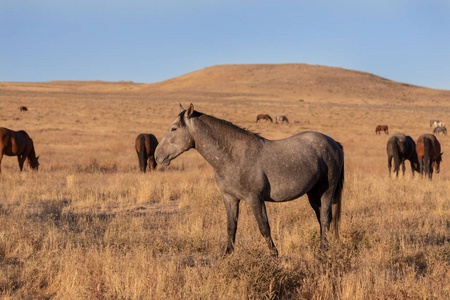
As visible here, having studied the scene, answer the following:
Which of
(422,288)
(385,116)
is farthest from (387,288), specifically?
(385,116)

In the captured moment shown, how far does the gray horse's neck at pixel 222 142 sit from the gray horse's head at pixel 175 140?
0.45 ft

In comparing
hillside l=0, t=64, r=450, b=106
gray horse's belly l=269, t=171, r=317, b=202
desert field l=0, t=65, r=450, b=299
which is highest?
hillside l=0, t=64, r=450, b=106

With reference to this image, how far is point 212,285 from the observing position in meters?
4.16

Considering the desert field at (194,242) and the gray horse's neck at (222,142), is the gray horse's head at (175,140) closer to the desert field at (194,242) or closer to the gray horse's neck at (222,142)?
the gray horse's neck at (222,142)

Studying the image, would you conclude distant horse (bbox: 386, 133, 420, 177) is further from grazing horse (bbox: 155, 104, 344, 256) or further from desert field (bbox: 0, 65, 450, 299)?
grazing horse (bbox: 155, 104, 344, 256)

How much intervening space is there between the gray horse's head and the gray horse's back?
3.53ft

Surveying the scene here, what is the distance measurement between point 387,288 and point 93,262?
350 cm

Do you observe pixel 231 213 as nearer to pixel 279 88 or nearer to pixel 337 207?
pixel 337 207

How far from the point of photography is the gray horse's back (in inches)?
203

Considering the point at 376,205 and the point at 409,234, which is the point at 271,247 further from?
the point at 376,205

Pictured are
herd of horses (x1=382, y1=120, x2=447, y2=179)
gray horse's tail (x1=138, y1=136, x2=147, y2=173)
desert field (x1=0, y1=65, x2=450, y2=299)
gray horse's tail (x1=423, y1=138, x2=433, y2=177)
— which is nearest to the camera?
desert field (x1=0, y1=65, x2=450, y2=299)

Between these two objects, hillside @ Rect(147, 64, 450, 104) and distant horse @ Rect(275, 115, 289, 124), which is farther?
hillside @ Rect(147, 64, 450, 104)

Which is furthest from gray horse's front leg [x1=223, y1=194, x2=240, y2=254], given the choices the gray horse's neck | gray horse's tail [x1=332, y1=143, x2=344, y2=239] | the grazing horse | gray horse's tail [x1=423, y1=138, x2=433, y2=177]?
gray horse's tail [x1=423, y1=138, x2=433, y2=177]

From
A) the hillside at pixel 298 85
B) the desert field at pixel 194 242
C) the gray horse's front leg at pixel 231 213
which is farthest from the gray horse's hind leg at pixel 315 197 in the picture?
the hillside at pixel 298 85
